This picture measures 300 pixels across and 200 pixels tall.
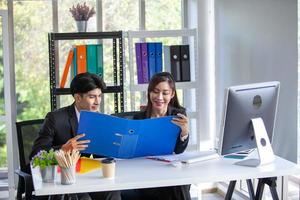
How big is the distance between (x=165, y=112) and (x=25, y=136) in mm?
928

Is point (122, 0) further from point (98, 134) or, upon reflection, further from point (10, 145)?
point (98, 134)

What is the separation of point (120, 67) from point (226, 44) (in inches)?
37.3

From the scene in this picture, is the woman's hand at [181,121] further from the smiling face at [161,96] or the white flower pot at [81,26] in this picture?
the white flower pot at [81,26]

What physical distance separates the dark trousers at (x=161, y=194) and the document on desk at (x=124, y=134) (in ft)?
0.78

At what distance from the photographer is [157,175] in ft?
7.98

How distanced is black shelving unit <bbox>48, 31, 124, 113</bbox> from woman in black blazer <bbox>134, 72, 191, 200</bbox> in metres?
0.79

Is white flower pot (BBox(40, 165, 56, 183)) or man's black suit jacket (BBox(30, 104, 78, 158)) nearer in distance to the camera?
white flower pot (BBox(40, 165, 56, 183))

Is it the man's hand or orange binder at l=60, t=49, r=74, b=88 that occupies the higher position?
orange binder at l=60, t=49, r=74, b=88

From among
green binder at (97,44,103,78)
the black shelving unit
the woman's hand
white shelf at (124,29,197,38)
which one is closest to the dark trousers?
the woman's hand

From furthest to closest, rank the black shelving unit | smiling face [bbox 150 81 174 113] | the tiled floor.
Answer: the tiled floor < the black shelving unit < smiling face [bbox 150 81 174 113]

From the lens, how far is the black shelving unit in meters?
3.83

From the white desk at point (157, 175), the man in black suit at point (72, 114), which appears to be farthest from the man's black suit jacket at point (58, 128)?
the white desk at point (157, 175)

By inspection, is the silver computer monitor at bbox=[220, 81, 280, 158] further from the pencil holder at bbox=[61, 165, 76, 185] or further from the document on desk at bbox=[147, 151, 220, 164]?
the pencil holder at bbox=[61, 165, 76, 185]

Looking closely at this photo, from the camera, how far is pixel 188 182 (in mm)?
2369
